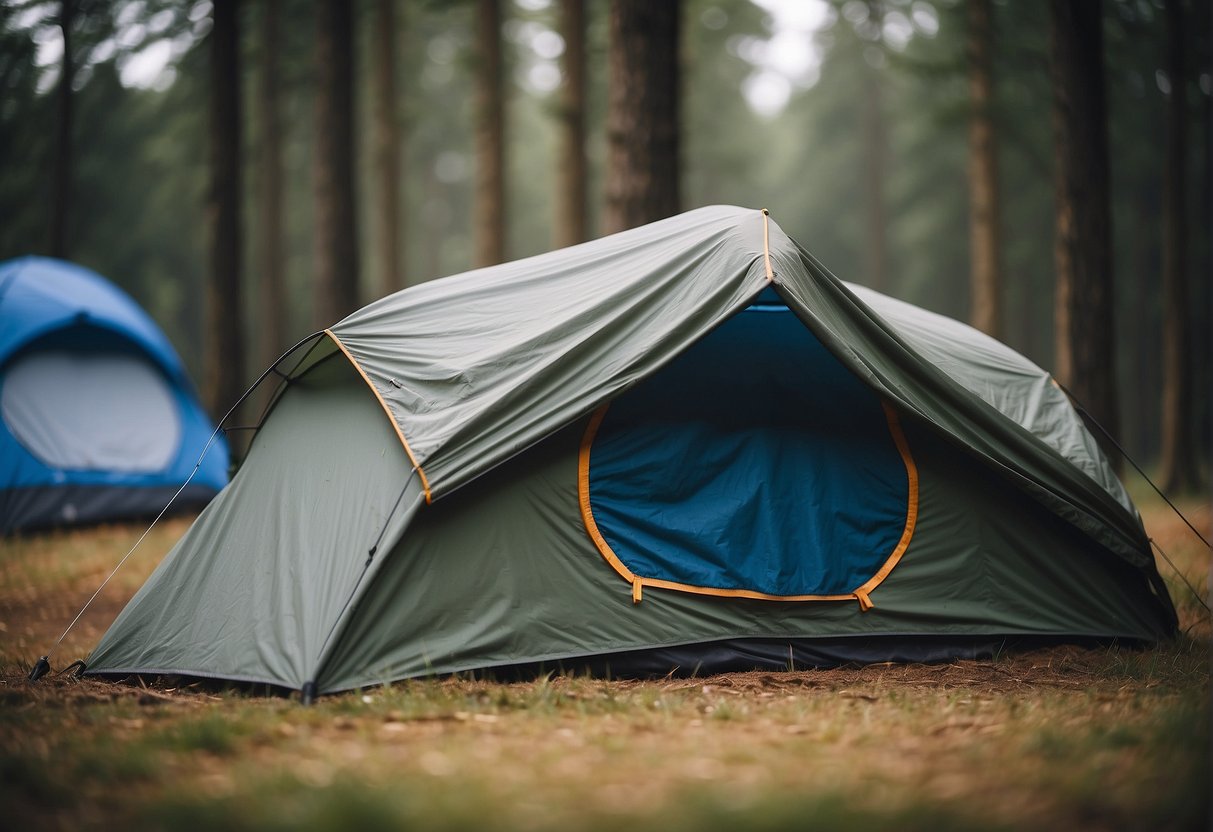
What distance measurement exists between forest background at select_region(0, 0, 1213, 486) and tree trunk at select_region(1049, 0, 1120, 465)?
0.86 feet

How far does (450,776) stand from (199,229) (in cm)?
2331

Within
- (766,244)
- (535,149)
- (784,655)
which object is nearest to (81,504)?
(784,655)

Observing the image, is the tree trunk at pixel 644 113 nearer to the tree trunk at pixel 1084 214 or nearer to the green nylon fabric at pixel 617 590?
the green nylon fabric at pixel 617 590

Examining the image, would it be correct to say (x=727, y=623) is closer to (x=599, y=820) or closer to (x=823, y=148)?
(x=599, y=820)

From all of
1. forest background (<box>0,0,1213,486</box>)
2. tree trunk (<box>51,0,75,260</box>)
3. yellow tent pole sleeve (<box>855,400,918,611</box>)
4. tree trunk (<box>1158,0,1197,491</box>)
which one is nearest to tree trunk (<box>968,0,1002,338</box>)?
forest background (<box>0,0,1213,486</box>)

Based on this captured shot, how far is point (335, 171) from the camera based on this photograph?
10.9 m

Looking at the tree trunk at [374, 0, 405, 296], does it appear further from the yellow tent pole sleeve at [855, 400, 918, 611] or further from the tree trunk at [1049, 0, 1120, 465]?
the yellow tent pole sleeve at [855, 400, 918, 611]

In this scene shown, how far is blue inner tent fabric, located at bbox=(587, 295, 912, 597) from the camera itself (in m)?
4.36

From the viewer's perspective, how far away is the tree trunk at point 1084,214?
25.0 feet

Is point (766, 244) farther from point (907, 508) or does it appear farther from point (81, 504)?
point (81, 504)

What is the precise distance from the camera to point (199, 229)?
23125mm

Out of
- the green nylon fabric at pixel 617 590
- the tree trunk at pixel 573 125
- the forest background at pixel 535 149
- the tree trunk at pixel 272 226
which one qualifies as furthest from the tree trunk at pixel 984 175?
the tree trunk at pixel 272 226

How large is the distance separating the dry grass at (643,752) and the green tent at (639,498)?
9.6 inches

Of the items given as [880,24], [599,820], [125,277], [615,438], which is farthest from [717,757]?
[125,277]
